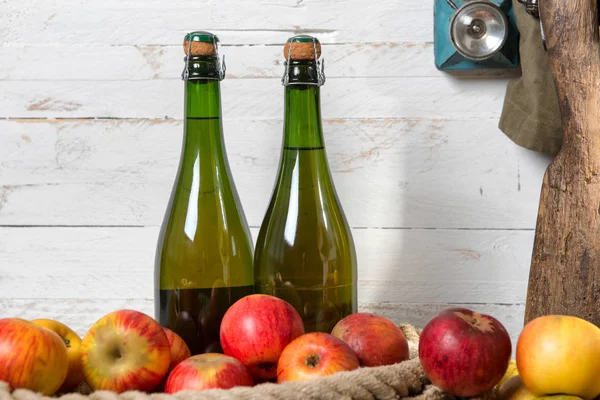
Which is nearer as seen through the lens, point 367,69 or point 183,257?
point 183,257

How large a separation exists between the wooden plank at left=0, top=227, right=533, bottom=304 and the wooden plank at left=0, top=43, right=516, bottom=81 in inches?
10.0

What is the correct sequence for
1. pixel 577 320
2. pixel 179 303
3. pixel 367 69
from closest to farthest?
pixel 577 320 → pixel 179 303 → pixel 367 69

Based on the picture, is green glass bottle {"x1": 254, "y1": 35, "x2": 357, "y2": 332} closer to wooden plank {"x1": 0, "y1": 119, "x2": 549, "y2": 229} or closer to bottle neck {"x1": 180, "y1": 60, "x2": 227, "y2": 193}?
bottle neck {"x1": 180, "y1": 60, "x2": 227, "y2": 193}

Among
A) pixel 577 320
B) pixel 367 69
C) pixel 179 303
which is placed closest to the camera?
pixel 577 320

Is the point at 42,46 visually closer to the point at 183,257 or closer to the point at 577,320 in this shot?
the point at 183,257

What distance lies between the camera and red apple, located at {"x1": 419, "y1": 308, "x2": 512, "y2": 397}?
26.0 inches

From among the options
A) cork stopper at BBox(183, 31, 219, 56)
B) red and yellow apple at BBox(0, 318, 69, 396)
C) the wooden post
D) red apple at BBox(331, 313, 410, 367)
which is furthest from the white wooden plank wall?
red and yellow apple at BBox(0, 318, 69, 396)

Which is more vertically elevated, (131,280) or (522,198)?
(522,198)

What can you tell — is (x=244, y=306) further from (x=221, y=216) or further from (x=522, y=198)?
(x=522, y=198)

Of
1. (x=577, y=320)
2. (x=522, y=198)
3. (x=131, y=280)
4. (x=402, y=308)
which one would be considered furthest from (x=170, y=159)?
(x=577, y=320)

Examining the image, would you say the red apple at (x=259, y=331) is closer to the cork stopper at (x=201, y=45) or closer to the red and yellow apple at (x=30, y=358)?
the red and yellow apple at (x=30, y=358)

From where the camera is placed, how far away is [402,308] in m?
1.14

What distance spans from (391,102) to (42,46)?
0.57m

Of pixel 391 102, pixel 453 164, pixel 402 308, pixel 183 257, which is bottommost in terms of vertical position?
pixel 402 308
